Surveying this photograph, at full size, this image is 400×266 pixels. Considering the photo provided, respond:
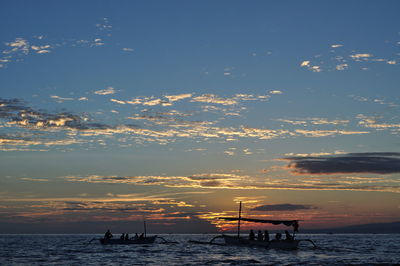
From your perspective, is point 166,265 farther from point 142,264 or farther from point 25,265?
point 25,265

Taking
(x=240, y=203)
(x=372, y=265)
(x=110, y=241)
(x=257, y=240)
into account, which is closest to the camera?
(x=372, y=265)

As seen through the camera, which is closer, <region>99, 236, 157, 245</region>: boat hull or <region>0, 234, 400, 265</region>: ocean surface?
<region>0, 234, 400, 265</region>: ocean surface

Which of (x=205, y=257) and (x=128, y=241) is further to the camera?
(x=128, y=241)

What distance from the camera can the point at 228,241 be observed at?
285ft

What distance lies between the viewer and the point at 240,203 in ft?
274

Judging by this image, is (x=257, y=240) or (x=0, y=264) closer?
(x=0, y=264)

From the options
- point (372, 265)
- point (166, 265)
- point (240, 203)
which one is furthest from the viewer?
point (240, 203)

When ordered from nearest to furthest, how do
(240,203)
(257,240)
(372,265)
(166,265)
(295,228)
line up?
(372,265) < (166,265) < (295,228) < (257,240) < (240,203)

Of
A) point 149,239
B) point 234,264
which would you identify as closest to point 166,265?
point 234,264

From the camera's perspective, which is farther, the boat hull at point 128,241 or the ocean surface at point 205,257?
the boat hull at point 128,241

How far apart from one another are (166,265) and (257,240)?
960 inches

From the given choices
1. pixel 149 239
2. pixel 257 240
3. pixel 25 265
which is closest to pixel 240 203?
pixel 257 240

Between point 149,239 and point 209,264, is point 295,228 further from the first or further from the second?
point 149,239

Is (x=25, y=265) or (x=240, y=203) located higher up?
(x=240, y=203)
